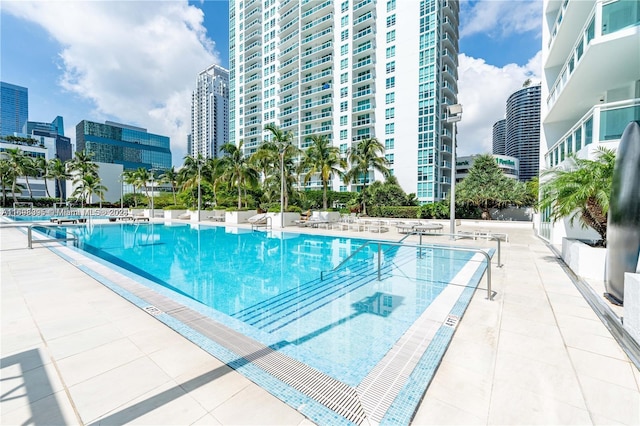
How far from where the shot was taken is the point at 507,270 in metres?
8.16

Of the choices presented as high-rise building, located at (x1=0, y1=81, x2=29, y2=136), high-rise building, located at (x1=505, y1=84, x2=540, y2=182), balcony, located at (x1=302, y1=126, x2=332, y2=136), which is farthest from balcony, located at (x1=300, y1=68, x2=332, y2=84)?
high-rise building, located at (x1=0, y1=81, x2=29, y2=136)

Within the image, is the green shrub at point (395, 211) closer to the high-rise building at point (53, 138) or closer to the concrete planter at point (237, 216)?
the concrete planter at point (237, 216)

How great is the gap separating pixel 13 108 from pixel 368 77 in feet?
782

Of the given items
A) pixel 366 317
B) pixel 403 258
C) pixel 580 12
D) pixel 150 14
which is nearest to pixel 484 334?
pixel 366 317

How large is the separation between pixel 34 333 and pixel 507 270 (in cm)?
1079

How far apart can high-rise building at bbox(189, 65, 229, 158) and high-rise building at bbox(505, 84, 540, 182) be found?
13582cm

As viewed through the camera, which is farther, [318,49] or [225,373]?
[318,49]

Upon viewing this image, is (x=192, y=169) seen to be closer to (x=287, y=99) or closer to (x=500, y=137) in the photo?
(x=287, y=99)

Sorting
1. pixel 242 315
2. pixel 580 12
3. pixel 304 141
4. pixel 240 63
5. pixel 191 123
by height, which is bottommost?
pixel 242 315

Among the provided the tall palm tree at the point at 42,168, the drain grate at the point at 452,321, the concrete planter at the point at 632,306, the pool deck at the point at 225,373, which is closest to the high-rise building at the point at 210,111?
the tall palm tree at the point at 42,168

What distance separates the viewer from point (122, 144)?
100562 mm

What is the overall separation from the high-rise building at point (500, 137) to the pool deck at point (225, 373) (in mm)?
147603

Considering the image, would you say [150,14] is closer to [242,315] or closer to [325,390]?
[242,315]

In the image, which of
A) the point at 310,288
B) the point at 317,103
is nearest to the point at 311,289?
the point at 310,288
